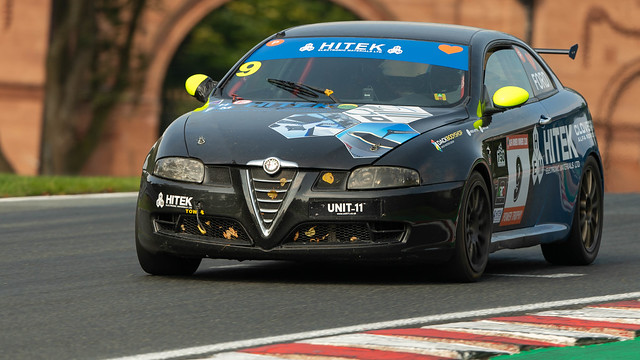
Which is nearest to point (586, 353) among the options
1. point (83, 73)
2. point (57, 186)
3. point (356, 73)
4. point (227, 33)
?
point (356, 73)

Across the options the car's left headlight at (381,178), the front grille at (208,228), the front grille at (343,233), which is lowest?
the front grille at (208,228)

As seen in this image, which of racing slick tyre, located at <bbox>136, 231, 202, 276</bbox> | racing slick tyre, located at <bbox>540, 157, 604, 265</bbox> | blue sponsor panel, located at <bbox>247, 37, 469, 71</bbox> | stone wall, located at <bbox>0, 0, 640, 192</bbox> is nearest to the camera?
racing slick tyre, located at <bbox>136, 231, 202, 276</bbox>

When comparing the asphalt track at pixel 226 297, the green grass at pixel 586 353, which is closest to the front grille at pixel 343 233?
the asphalt track at pixel 226 297

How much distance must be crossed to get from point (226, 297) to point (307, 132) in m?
1.10

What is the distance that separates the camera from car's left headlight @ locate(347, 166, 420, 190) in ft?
27.0

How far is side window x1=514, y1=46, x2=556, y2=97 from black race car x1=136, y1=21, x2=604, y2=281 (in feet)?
0.49

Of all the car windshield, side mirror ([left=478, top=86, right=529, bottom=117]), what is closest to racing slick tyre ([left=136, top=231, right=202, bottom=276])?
the car windshield

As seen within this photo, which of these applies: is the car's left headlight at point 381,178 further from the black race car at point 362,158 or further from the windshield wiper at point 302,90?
the windshield wiper at point 302,90

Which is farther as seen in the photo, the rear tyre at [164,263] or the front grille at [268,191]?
the rear tyre at [164,263]

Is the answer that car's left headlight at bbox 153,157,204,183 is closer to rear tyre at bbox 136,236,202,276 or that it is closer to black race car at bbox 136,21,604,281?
black race car at bbox 136,21,604,281

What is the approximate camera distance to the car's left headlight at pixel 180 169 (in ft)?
27.6

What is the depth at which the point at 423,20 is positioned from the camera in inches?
1059

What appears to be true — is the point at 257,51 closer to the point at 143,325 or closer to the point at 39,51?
the point at 143,325

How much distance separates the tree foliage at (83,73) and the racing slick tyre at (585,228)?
14.8 m
